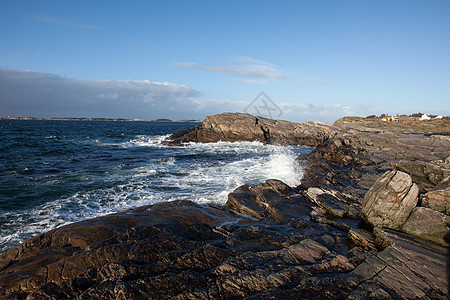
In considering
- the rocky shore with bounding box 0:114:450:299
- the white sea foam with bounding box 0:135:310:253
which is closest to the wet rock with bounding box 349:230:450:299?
the rocky shore with bounding box 0:114:450:299

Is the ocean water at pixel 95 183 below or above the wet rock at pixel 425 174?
below

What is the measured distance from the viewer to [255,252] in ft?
20.4

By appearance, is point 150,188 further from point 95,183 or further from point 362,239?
point 362,239

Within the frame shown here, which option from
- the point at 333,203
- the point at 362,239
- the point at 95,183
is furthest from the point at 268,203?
the point at 95,183

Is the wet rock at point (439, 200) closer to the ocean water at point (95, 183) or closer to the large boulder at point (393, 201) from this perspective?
the large boulder at point (393, 201)

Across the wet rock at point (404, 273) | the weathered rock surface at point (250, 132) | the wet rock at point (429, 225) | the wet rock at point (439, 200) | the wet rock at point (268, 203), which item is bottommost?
the wet rock at point (268, 203)

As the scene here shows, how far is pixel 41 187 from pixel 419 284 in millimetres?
18664

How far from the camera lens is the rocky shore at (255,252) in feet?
15.3

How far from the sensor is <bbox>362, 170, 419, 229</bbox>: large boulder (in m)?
8.39

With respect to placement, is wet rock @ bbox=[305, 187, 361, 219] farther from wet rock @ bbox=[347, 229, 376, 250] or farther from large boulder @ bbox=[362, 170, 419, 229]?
wet rock @ bbox=[347, 229, 376, 250]

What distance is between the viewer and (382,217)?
8648mm

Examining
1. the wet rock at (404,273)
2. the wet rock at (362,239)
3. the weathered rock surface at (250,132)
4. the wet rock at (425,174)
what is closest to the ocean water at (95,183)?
the wet rock at (362,239)

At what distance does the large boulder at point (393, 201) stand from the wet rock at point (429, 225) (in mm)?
243

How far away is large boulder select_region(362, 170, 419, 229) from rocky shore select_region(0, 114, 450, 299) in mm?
Result: 31
